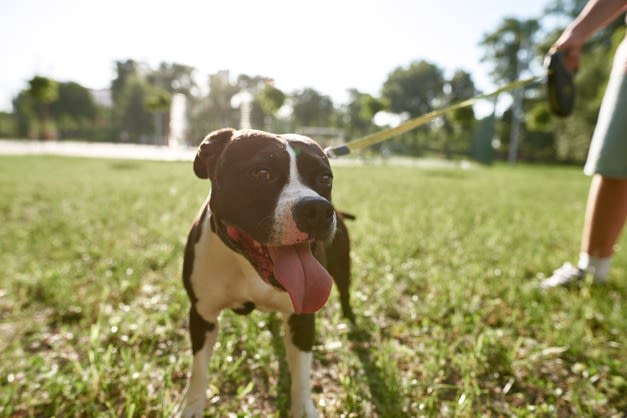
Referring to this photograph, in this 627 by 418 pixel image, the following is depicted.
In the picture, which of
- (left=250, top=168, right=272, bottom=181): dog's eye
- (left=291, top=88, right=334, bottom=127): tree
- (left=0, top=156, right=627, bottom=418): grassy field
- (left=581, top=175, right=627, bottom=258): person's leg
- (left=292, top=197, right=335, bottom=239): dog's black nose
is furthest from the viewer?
(left=291, top=88, right=334, bottom=127): tree

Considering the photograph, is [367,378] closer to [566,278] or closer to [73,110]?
[566,278]

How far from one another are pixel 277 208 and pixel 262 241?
14 centimetres

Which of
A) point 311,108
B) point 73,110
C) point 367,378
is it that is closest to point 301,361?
point 367,378

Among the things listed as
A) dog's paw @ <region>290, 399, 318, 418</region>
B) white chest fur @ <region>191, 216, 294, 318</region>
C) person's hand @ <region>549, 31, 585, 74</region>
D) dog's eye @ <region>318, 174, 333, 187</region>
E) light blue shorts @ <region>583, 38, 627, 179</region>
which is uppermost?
person's hand @ <region>549, 31, 585, 74</region>

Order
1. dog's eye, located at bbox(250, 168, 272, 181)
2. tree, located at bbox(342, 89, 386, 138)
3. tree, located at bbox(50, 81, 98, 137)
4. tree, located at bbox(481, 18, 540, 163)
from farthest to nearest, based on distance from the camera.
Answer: tree, located at bbox(342, 89, 386, 138) → tree, located at bbox(50, 81, 98, 137) → tree, located at bbox(481, 18, 540, 163) → dog's eye, located at bbox(250, 168, 272, 181)

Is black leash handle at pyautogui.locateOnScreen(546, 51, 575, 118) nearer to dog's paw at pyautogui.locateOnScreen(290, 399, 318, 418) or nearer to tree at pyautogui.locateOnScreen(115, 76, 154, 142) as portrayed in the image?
dog's paw at pyautogui.locateOnScreen(290, 399, 318, 418)

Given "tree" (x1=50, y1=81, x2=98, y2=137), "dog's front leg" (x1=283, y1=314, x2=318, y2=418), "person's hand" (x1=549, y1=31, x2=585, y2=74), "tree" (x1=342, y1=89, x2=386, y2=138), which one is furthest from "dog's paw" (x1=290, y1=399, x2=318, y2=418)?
"tree" (x1=50, y1=81, x2=98, y2=137)

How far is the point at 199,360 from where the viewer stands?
206 centimetres

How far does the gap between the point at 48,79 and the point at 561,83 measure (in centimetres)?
3011

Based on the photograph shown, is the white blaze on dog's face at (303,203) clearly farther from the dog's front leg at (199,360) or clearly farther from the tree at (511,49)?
the tree at (511,49)

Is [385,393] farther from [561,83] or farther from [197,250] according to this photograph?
[561,83]

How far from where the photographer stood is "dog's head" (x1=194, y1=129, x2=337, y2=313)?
5.41 ft

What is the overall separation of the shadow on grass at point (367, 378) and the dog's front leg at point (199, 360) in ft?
1.25

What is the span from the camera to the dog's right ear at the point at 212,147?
78.4 inches
